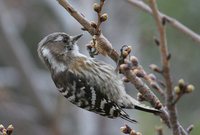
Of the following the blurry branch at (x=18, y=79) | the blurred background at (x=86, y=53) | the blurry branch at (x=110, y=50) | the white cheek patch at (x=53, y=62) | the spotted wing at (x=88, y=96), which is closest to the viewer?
the blurry branch at (x=110, y=50)

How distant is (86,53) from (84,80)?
5.65 meters

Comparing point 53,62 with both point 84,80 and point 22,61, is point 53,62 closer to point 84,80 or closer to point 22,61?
point 84,80

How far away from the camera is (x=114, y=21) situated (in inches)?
456

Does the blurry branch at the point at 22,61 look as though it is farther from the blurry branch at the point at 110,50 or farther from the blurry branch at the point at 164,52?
the blurry branch at the point at 164,52

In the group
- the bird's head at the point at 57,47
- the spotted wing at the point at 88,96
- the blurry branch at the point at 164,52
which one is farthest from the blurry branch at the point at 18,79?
the blurry branch at the point at 164,52

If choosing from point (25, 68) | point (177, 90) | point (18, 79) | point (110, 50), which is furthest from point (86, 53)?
point (177, 90)

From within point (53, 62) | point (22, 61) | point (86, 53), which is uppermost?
point (22, 61)

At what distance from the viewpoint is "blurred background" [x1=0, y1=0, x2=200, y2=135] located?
9.39 m

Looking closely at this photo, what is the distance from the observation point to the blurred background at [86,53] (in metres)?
9.39

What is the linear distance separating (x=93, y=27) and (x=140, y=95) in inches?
20.7

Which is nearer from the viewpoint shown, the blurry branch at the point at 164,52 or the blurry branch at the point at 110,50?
the blurry branch at the point at 164,52

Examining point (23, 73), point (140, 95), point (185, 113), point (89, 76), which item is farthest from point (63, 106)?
point (140, 95)

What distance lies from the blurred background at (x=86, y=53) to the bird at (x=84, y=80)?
4.17 metres

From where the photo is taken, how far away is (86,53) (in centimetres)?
1018
